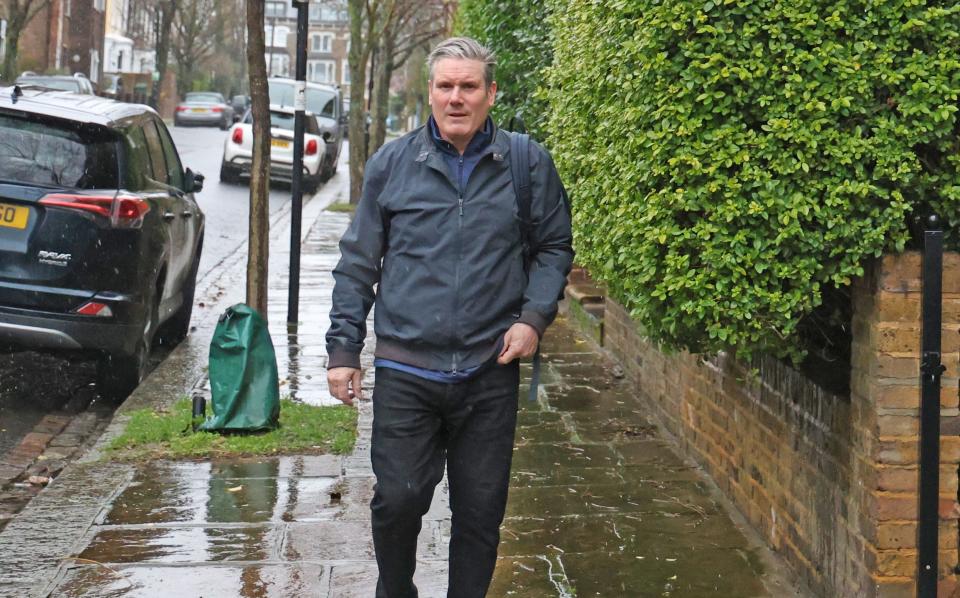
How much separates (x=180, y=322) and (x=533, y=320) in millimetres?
7153

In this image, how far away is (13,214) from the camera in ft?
25.2

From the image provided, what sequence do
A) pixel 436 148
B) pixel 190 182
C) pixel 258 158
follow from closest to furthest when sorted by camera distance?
1. pixel 436 148
2. pixel 258 158
3. pixel 190 182

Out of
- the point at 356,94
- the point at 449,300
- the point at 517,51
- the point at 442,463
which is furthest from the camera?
the point at 356,94

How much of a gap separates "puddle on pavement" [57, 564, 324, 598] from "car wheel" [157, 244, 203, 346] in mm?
5581

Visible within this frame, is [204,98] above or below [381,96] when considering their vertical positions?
above

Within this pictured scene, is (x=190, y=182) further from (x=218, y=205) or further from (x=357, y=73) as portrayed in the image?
(x=357, y=73)

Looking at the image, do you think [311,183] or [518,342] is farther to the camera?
[311,183]

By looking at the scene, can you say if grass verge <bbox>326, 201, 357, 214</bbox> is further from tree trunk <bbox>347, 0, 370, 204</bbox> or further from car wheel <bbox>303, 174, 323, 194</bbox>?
car wheel <bbox>303, 174, 323, 194</bbox>

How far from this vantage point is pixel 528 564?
5.11 m

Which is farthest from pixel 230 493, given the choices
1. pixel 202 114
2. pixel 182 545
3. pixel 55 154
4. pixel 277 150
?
pixel 202 114

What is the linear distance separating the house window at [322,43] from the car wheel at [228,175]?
11523 centimetres

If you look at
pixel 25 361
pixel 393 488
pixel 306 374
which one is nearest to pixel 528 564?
pixel 393 488

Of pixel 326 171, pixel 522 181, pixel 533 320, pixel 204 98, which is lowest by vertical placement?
pixel 533 320

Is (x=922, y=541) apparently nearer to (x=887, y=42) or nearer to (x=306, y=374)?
(x=887, y=42)
